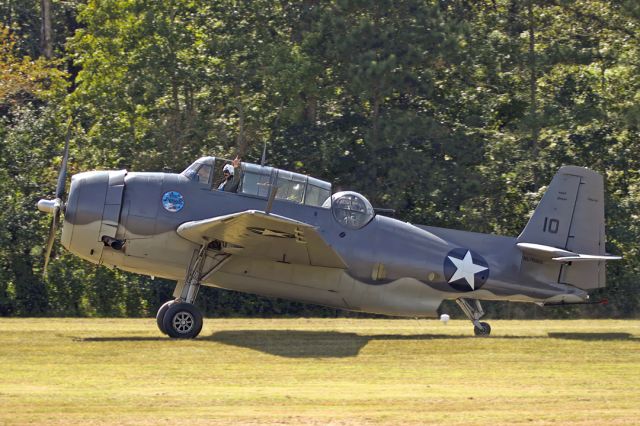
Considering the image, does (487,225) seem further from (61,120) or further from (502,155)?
(61,120)

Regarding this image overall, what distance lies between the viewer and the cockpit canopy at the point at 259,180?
17.1m

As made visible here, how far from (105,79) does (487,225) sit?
9840 mm

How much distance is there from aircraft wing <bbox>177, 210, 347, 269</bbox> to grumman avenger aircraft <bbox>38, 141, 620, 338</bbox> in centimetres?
3

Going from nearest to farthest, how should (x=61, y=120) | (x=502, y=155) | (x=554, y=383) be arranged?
(x=554, y=383), (x=502, y=155), (x=61, y=120)

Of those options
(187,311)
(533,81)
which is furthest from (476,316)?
(533,81)

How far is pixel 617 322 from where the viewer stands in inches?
840

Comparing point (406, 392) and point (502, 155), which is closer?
point (406, 392)

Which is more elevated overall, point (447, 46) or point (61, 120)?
point (447, 46)

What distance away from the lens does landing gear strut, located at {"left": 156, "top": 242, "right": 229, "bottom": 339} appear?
16.5m

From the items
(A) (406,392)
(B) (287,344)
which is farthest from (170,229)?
(A) (406,392)

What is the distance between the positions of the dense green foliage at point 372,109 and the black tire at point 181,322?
25.6ft

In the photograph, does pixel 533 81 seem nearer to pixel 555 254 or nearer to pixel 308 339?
pixel 555 254

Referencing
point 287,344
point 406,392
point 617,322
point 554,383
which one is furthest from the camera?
point 617,322

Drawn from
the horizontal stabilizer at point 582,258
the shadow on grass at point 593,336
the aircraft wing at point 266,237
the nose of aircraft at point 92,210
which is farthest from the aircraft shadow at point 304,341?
the nose of aircraft at point 92,210
